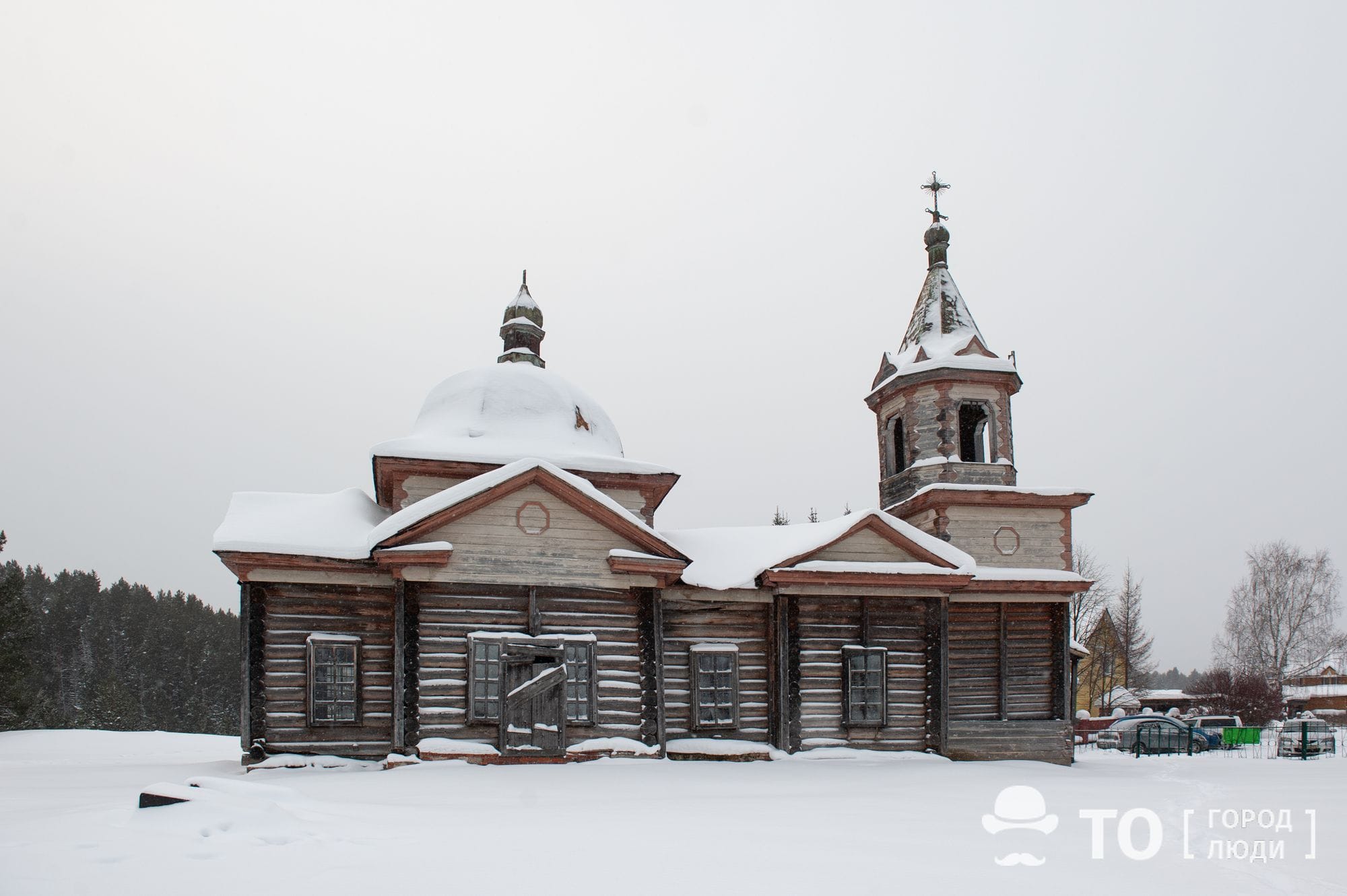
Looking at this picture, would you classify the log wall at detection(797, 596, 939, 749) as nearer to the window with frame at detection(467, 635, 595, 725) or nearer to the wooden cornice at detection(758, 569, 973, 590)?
the wooden cornice at detection(758, 569, 973, 590)

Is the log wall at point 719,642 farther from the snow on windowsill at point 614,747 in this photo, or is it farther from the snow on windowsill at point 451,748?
the snow on windowsill at point 451,748

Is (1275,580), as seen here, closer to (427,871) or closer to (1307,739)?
(1307,739)

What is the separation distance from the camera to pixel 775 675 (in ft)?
59.8

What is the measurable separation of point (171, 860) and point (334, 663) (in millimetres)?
10700

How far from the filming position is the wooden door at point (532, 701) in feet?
52.3

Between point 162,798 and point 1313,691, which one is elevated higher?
point 162,798

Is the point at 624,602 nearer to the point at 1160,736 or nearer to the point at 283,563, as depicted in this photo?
the point at 283,563

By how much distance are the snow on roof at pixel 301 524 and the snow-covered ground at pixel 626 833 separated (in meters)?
3.60

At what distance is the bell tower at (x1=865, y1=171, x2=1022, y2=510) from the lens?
872 inches

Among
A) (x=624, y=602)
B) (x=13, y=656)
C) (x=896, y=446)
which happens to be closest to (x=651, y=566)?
(x=624, y=602)

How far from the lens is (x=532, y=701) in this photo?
1609 cm

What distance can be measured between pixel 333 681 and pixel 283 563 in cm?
222

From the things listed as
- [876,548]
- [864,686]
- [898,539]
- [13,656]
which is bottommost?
[13,656]

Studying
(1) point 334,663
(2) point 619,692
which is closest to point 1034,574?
(2) point 619,692
